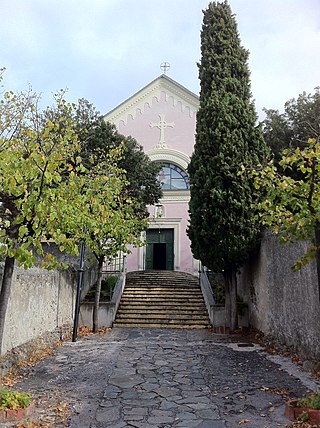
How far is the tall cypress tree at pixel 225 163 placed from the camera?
10.4 meters

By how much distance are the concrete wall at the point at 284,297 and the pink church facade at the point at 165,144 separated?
28.7 ft

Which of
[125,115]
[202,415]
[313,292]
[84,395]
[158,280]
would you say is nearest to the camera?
[202,415]

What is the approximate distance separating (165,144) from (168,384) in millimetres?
16142

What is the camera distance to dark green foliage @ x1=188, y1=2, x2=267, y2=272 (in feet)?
34.2

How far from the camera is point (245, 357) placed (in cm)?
773

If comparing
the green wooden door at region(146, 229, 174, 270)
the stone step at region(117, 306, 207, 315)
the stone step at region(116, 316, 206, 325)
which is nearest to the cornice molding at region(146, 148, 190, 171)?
the green wooden door at region(146, 229, 174, 270)

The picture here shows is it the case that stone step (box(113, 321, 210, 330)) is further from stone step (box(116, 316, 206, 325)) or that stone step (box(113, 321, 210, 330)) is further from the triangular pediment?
the triangular pediment

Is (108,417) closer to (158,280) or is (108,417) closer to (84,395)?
(84,395)

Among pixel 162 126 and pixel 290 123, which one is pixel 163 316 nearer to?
pixel 290 123

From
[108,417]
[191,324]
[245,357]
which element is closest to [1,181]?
[108,417]

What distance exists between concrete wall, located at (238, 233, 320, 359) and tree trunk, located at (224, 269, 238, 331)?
583 mm

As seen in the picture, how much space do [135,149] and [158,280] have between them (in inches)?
204

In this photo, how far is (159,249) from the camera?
2062 centimetres

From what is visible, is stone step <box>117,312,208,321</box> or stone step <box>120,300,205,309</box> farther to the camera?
stone step <box>120,300,205,309</box>
